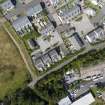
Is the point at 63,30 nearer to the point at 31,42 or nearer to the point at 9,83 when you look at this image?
the point at 31,42

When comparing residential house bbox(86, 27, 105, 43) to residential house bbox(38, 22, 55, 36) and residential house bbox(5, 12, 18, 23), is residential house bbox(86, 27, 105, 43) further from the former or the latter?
residential house bbox(5, 12, 18, 23)

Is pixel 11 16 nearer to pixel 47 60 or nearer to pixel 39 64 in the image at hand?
A: pixel 39 64

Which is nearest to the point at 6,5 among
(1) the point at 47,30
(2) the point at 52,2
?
(2) the point at 52,2

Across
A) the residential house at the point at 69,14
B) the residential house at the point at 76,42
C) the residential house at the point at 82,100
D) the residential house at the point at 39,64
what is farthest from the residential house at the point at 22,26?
the residential house at the point at 82,100

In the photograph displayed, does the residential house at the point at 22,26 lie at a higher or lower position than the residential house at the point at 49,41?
higher

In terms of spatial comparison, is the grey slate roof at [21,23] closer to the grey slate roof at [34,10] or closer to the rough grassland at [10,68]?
the grey slate roof at [34,10]

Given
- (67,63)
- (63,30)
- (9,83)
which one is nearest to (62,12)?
(63,30)
